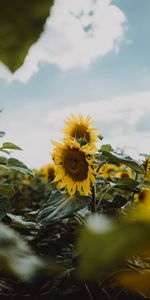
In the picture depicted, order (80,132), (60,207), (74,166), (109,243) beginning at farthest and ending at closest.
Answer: (80,132)
(74,166)
(60,207)
(109,243)

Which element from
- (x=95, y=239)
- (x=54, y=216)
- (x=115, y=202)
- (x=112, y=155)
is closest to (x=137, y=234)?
(x=95, y=239)

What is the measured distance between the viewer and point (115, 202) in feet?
4.12

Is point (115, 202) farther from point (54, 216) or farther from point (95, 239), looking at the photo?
point (95, 239)

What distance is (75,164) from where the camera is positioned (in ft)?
4.51

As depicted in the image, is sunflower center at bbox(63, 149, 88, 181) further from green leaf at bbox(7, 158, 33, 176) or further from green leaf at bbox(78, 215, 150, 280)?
green leaf at bbox(78, 215, 150, 280)

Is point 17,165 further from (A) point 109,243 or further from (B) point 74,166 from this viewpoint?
(A) point 109,243

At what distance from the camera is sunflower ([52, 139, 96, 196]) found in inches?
50.9

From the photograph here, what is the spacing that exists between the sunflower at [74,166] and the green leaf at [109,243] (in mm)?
1143

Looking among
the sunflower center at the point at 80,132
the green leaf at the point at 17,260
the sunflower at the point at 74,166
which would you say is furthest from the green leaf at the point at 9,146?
the green leaf at the point at 17,260

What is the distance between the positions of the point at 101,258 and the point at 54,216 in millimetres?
1053

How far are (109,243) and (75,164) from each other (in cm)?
127

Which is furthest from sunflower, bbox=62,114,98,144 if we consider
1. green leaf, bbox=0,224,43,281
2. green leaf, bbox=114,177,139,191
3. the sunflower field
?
green leaf, bbox=0,224,43,281

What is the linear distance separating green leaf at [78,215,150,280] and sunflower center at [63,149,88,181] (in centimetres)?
121

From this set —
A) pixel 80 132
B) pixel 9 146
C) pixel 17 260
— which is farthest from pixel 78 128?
pixel 17 260
